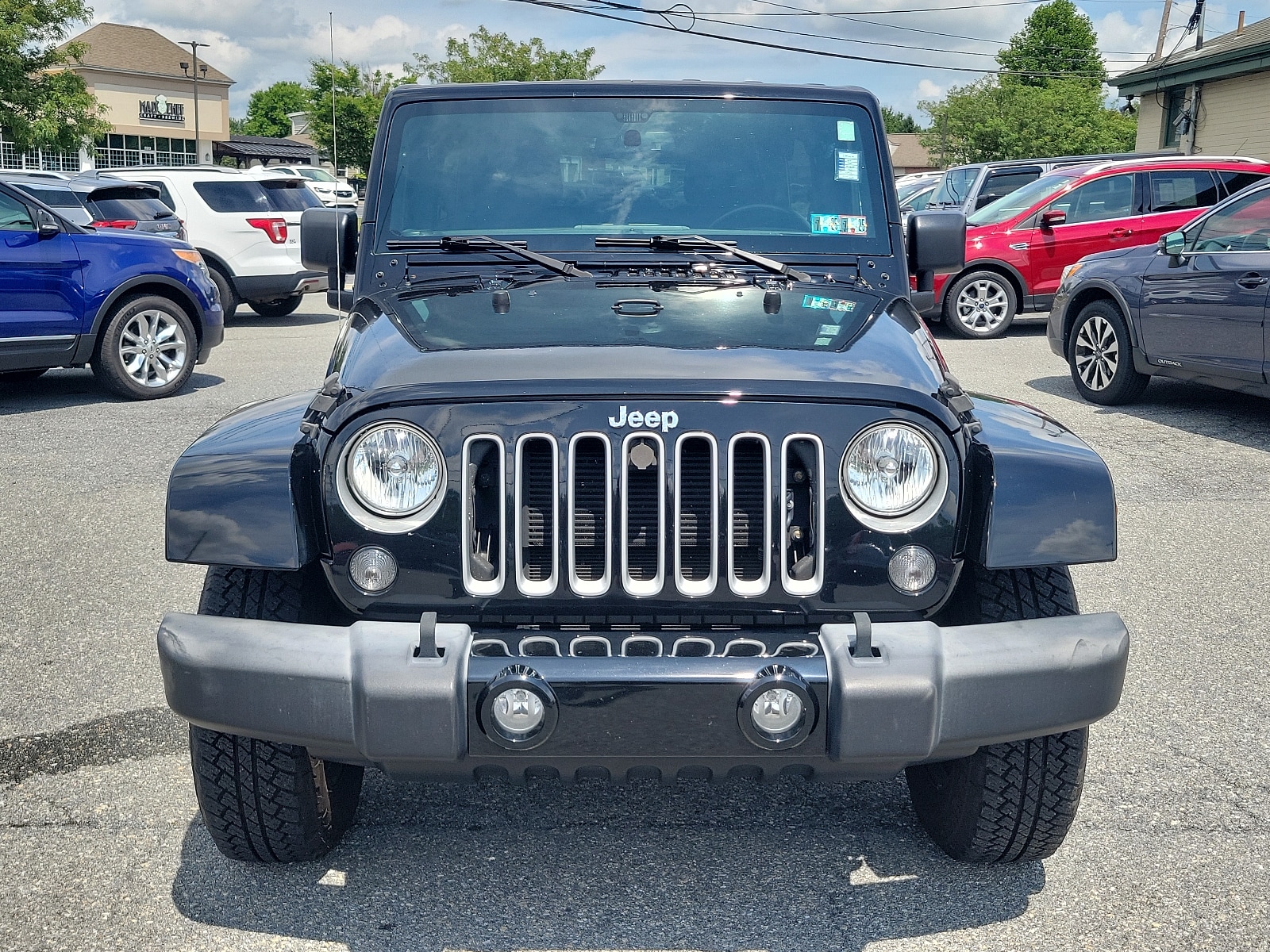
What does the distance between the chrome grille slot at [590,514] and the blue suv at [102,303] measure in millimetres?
8068

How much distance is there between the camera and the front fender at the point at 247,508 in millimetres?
2652

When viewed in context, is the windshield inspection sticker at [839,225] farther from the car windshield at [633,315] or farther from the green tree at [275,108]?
the green tree at [275,108]

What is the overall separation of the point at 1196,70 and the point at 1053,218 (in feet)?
52.1

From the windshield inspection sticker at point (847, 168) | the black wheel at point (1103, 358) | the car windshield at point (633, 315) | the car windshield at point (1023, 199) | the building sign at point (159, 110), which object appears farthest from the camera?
the building sign at point (159, 110)

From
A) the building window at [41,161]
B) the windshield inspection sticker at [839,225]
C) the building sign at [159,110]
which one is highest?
the building sign at [159,110]

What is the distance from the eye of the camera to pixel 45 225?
378 inches

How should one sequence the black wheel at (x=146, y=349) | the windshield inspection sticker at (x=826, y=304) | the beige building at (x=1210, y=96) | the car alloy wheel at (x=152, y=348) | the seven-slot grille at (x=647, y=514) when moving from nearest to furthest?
the seven-slot grille at (x=647, y=514), the windshield inspection sticker at (x=826, y=304), the black wheel at (x=146, y=349), the car alloy wheel at (x=152, y=348), the beige building at (x=1210, y=96)

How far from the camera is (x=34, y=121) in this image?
3038cm

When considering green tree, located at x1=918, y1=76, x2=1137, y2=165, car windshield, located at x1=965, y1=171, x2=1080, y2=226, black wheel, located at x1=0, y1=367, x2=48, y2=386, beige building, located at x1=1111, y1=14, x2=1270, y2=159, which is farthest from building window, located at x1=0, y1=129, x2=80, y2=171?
car windshield, located at x1=965, y1=171, x2=1080, y2=226

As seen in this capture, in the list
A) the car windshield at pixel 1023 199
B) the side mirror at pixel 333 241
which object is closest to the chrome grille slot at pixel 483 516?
the side mirror at pixel 333 241

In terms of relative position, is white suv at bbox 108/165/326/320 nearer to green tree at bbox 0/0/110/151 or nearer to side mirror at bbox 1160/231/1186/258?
side mirror at bbox 1160/231/1186/258

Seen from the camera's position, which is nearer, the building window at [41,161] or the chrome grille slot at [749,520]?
the chrome grille slot at [749,520]

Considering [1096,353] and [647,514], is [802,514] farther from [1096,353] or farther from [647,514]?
[1096,353]

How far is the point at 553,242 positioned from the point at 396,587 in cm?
154
